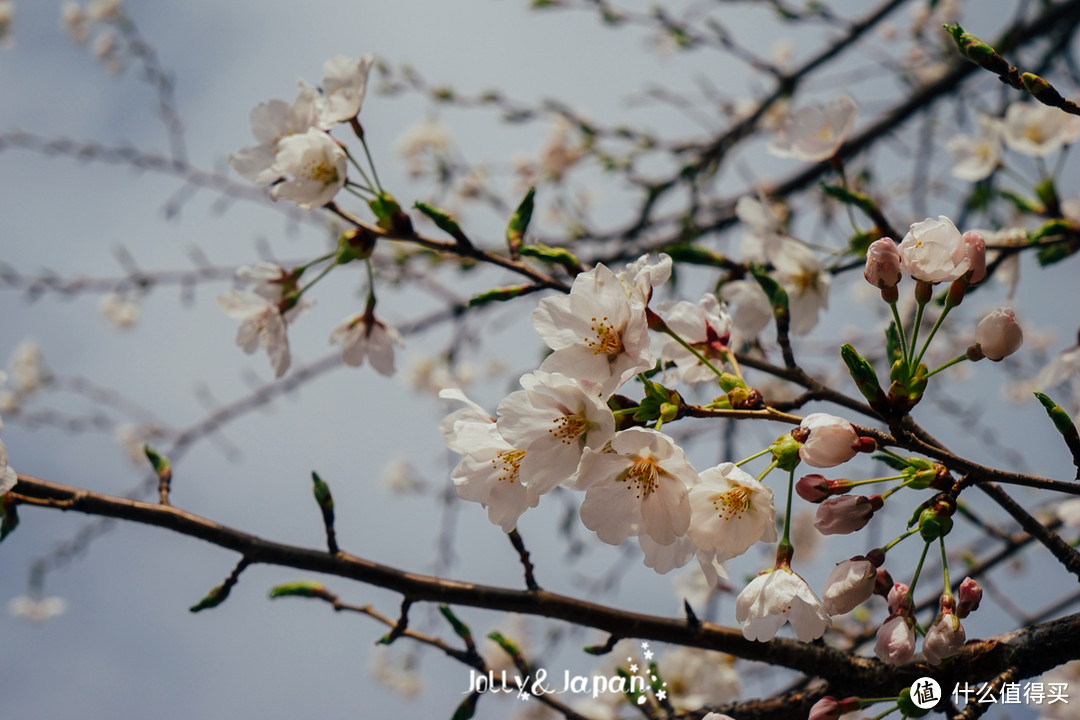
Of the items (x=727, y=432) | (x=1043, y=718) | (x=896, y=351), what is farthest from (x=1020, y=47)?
(x=896, y=351)

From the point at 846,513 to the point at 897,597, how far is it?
17 centimetres

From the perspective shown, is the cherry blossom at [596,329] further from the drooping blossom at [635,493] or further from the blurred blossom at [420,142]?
the blurred blossom at [420,142]

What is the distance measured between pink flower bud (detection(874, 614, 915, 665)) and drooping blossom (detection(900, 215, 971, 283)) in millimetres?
486

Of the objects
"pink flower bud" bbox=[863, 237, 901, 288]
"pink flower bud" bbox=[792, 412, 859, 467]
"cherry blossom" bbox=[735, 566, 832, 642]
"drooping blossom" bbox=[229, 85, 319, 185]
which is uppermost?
"drooping blossom" bbox=[229, 85, 319, 185]

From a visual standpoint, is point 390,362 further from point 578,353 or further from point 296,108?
point 578,353

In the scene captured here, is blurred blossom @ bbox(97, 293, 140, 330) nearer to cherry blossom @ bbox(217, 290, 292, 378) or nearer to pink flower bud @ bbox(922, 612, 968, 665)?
cherry blossom @ bbox(217, 290, 292, 378)

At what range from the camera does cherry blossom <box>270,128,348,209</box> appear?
1.30 metres

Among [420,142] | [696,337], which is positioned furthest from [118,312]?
[696,337]

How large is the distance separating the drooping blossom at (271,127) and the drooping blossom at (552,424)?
0.82 metres

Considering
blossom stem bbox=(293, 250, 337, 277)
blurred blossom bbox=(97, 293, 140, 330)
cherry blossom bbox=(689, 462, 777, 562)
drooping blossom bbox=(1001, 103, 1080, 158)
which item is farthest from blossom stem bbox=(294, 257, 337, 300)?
blurred blossom bbox=(97, 293, 140, 330)

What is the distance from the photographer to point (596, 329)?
3.44ft

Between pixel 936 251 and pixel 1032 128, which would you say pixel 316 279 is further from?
pixel 1032 128

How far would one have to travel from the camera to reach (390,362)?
1612mm

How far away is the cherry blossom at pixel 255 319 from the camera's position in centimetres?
157
